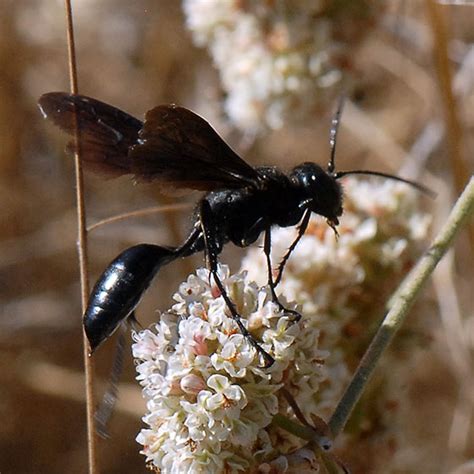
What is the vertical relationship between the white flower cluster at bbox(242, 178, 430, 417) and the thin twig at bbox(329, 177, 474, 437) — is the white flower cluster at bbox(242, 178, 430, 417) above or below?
below

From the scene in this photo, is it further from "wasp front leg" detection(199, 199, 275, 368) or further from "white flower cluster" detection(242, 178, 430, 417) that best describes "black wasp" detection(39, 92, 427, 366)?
"white flower cluster" detection(242, 178, 430, 417)

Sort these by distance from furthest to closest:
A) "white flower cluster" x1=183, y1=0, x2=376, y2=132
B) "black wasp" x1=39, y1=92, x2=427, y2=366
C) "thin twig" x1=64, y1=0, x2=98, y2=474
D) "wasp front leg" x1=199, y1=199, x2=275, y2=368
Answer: "white flower cluster" x1=183, y1=0, x2=376, y2=132 < "thin twig" x1=64, y1=0, x2=98, y2=474 < "black wasp" x1=39, y1=92, x2=427, y2=366 < "wasp front leg" x1=199, y1=199, x2=275, y2=368

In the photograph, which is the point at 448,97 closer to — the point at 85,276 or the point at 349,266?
the point at 349,266

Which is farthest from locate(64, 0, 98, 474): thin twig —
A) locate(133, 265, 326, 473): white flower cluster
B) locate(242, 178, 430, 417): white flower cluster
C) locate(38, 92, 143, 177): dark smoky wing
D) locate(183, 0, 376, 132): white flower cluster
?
locate(183, 0, 376, 132): white flower cluster

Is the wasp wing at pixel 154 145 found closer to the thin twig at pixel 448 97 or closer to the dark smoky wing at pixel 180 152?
the dark smoky wing at pixel 180 152

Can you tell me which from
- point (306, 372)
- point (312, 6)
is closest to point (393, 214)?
point (312, 6)

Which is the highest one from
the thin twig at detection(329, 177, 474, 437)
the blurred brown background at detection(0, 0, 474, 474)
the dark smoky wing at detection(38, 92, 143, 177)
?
the dark smoky wing at detection(38, 92, 143, 177)

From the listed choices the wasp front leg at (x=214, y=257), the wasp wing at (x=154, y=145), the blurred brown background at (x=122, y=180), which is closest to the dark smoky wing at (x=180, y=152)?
the wasp wing at (x=154, y=145)
